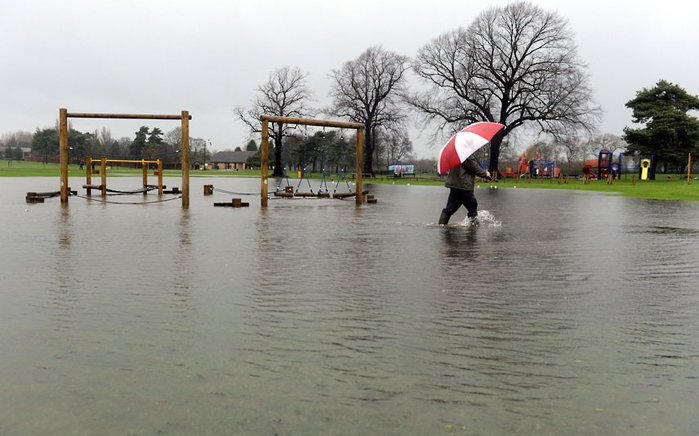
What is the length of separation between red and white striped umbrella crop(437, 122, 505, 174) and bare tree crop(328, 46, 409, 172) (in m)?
53.1

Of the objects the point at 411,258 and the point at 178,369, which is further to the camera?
the point at 411,258

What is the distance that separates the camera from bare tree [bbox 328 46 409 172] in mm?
66312

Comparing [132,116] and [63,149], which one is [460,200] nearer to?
[132,116]

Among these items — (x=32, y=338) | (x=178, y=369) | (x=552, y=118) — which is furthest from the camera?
(x=552, y=118)

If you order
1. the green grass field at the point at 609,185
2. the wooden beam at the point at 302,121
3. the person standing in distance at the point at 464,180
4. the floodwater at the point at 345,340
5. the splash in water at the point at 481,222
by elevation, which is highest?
the wooden beam at the point at 302,121

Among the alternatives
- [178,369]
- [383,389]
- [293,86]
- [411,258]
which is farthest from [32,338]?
[293,86]

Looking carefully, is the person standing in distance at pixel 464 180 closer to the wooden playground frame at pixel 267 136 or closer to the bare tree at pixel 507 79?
the wooden playground frame at pixel 267 136

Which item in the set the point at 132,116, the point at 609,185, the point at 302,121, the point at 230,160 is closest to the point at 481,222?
the point at 302,121

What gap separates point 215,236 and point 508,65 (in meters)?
48.5

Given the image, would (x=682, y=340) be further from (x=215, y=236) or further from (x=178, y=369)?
(x=215, y=236)

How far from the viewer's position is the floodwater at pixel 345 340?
3.20 meters

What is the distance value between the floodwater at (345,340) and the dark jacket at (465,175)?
3538 mm

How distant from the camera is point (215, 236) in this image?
11250 millimetres

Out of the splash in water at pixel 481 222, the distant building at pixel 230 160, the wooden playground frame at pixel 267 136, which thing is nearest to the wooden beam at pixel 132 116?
the wooden playground frame at pixel 267 136
